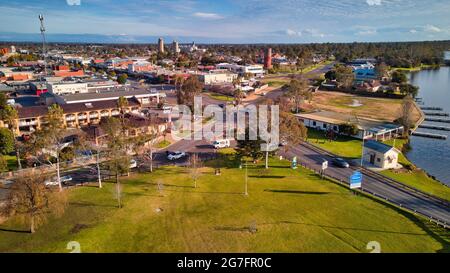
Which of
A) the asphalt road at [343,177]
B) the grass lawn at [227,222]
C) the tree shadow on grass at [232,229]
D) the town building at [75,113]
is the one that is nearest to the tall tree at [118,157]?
the grass lawn at [227,222]

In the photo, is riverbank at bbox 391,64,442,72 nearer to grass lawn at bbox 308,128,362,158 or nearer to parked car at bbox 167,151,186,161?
grass lawn at bbox 308,128,362,158

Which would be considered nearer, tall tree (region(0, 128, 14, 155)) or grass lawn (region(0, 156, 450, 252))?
grass lawn (region(0, 156, 450, 252))

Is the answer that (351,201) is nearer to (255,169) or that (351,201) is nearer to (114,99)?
(255,169)

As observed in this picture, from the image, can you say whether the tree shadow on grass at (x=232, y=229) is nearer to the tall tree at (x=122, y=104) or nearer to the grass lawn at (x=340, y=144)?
the grass lawn at (x=340, y=144)

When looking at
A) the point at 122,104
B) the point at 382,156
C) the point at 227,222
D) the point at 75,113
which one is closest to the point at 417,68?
the point at 382,156

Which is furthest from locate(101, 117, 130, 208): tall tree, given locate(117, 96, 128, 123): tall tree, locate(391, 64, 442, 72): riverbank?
locate(391, 64, 442, 72): riverbank

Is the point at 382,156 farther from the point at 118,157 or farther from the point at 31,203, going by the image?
the point at 31,203
